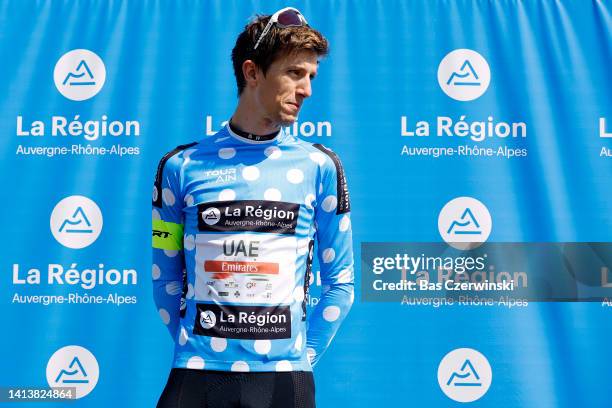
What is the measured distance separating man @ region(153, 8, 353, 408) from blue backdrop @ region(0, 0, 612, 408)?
5.66 ft

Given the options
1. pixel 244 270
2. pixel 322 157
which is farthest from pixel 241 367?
pixel 322 157

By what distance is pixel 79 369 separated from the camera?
3.56 meters

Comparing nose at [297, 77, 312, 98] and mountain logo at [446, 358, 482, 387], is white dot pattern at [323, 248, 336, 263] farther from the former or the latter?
mountain logo at [446, 358, 482, 387]

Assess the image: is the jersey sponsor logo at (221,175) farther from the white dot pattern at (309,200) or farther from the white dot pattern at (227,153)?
the white dot pattern at (309,200)

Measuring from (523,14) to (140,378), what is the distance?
2.49 metres

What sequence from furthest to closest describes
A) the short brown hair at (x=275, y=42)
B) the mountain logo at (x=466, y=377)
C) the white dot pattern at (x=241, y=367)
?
the mountain logo at (x=466, y=377) < the short brown hair at (x=275, y=42) < the white dot pattern at (x=241, y=367)

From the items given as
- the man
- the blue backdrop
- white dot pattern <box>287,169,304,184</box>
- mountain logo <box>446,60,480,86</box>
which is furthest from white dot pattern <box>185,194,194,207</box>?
mountain logo <box>446,60,480,86</box>

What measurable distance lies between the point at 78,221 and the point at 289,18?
212cm

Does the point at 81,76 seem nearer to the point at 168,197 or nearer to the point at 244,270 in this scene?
the point at 168,197

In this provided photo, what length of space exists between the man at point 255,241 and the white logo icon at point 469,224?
176 cm

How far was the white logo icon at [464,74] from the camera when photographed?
12.0 feet

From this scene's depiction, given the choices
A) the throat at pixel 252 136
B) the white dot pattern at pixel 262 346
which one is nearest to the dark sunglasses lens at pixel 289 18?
the throat at pixel 252 136

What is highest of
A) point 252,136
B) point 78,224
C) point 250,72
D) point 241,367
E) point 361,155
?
point 361,155

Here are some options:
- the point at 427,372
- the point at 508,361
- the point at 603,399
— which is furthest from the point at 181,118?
the point at 603,399
